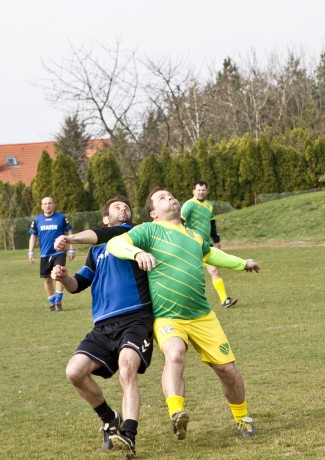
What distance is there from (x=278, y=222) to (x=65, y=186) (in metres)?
10.8

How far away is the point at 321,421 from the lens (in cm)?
674

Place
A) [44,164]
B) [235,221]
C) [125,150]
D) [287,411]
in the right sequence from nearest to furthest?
[287,411] < [235,221] < [44,164] < [125,150]

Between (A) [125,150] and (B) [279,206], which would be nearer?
(B) [279,206]

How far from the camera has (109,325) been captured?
6473 mm

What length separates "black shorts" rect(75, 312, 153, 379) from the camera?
6.29m

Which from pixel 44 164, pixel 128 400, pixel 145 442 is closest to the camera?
pixel 128 400

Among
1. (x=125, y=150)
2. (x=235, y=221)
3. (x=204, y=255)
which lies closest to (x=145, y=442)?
(x=204, y=255)

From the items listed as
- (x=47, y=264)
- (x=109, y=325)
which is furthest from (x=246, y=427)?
(x=47, y=264)

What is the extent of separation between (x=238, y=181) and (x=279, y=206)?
6.02m

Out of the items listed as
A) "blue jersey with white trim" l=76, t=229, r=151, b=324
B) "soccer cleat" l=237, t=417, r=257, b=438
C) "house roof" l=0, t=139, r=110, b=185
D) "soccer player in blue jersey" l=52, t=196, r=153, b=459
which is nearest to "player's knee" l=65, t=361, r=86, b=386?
"soccer player in blue jersey" l=52, t=196, r=153, b=459

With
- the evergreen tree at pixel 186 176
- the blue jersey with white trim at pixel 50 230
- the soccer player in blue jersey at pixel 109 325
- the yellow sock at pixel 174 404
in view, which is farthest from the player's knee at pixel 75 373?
the evergreen tree at pixel 186 176

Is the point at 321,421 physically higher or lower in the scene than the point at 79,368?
lower

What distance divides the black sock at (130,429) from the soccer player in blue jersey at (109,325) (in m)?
0.17

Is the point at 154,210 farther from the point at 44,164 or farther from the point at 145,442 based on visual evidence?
the point at 44,164
